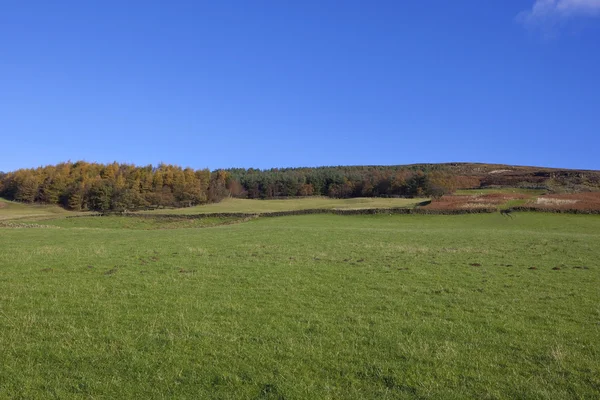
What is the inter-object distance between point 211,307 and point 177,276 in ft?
16.0

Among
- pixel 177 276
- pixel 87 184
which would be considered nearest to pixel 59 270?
pixel 177 276

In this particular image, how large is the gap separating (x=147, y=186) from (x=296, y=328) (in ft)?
363

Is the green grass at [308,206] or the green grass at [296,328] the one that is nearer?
the green grass at [296,328]

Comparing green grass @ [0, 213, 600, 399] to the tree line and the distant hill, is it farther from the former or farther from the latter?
the distant hill

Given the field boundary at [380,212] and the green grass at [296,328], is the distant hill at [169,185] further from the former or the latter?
the green grass at [296,328]

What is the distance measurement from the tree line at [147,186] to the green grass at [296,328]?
77.8m

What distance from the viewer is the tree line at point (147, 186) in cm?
10238

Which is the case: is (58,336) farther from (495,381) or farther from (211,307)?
(495,381)

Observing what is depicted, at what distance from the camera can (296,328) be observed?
9734 mm

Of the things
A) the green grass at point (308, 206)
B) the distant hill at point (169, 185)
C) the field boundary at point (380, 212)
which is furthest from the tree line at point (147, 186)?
the field boundary at point (380, 212)

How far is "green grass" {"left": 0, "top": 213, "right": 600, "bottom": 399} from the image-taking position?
279 inches

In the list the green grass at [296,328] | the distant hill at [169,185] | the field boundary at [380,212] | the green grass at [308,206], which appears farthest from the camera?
the distant hill at [169,185]

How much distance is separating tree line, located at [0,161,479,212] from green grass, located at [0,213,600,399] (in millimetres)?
77823

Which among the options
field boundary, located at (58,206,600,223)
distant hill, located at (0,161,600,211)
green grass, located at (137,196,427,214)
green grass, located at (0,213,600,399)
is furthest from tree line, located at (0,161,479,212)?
green grass, located at (0,213,600,399)
